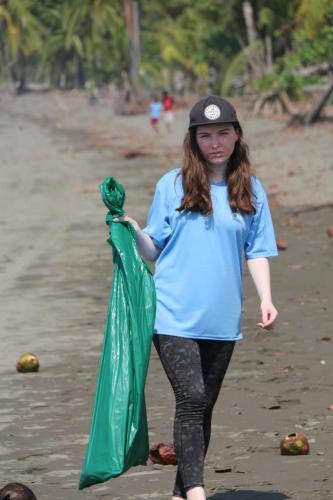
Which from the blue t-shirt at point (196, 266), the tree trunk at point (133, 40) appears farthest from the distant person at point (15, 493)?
the tree trunk at point (133, 40)

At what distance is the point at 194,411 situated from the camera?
492 cm

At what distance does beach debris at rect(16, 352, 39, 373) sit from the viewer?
8.46 metres

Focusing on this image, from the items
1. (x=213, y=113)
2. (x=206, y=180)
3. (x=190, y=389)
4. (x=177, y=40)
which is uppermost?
(x=177, y=40)

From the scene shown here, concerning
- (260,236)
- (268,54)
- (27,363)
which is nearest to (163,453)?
(260,236)

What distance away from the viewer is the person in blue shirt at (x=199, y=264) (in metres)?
4.92

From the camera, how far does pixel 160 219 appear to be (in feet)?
16.4

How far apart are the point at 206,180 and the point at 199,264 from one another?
317 mm

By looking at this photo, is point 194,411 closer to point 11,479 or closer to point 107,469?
point 107,469

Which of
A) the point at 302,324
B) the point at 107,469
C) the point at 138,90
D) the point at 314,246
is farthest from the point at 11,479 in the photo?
the point at 138,90

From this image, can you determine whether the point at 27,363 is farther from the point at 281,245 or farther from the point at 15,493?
the point at 281,245

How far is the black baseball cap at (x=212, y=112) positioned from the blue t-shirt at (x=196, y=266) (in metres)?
0.23

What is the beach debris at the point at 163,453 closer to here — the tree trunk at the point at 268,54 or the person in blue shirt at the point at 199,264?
the person in blue shirt at the point at 199,264

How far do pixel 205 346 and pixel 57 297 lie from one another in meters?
6.82

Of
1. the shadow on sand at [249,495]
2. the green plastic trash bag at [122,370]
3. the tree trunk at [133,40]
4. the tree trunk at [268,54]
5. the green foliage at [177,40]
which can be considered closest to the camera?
the green plastic trash bag at [122,370]
